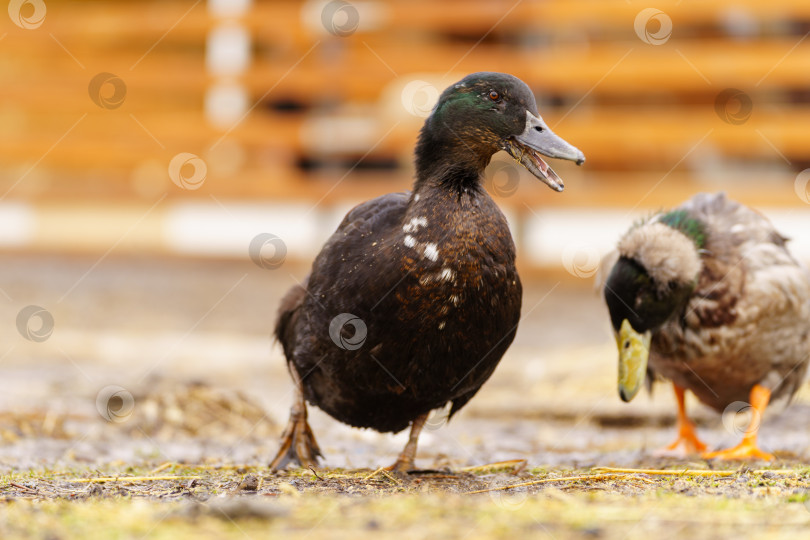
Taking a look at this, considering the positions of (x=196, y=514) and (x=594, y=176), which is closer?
(x=196, y=514)

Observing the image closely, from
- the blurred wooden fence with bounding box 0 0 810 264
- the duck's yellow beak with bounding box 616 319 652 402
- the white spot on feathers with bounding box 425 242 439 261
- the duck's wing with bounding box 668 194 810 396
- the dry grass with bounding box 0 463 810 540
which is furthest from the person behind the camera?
the blurred wooden fence with bounding box 0 0 810 264

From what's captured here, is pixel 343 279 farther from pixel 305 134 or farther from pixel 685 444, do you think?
pixel 305 134

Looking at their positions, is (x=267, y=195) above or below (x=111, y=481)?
above

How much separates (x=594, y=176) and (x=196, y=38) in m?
4.77

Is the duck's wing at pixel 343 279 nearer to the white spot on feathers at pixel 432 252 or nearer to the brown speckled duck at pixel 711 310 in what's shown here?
the white spot on feathers at pixel 432 252

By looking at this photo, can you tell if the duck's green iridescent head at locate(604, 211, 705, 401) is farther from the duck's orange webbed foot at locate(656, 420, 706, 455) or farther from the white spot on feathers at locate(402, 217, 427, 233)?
the white spot on feathers at locate(402, 217, 427, 233)

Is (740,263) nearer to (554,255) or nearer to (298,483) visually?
(298,483)

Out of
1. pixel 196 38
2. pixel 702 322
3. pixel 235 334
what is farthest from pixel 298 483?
pixel 196 38

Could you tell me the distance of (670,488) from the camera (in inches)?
117

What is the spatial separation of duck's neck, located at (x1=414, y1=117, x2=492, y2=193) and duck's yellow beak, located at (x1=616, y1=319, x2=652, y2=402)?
1004 millimetres

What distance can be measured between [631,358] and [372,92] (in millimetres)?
7375

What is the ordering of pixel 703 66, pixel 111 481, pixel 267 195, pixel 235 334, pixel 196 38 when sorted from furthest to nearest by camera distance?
pixel 196 38, pixel 267 195, pixel 703 66, pixel 235 334, pixel 111 481

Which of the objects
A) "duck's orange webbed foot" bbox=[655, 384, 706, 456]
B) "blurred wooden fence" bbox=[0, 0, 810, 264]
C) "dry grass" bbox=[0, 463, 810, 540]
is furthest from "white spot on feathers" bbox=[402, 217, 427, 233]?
"blurred wooden fence" bbox=[0, 0, 810, 264]

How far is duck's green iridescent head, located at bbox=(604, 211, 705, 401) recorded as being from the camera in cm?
404
